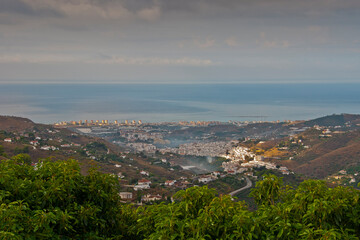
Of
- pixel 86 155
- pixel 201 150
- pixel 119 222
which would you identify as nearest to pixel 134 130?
pixel 201 150

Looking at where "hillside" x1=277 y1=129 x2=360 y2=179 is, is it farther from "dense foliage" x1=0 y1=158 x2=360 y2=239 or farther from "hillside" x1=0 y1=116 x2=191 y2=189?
"dense foliage" x1=0 y1=158 x2=360 y2=239

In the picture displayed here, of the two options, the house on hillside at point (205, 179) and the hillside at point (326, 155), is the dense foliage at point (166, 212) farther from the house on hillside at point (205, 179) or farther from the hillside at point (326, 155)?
the hillside at point (326, 155)

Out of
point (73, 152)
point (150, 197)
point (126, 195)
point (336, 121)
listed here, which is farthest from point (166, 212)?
point (336, 121)

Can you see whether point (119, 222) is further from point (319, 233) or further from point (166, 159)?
point (166, 159)

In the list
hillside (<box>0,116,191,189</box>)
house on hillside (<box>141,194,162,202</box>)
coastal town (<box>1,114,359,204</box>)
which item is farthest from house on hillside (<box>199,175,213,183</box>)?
house on hillside (<box>141,194,162,202</box>)

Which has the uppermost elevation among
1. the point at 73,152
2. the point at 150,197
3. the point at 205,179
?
the point at 73,152

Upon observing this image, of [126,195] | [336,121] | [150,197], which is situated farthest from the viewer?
[336,121]

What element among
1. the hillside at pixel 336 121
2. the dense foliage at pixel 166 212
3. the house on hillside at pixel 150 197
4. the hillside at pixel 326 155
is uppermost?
the hillside at pixel 336 121

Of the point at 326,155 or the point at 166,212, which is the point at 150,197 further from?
the point at 326,155

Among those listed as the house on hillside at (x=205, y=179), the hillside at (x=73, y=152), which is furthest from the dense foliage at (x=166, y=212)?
the house on hillside at (x=205, y=179)
